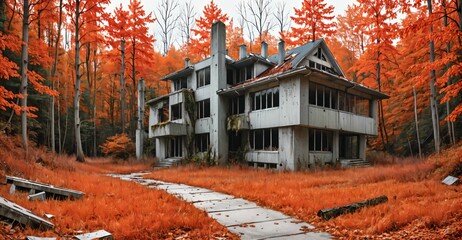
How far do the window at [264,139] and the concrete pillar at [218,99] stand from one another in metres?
2.19

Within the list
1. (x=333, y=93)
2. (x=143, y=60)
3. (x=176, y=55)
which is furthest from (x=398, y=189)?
(x=176, y=55)

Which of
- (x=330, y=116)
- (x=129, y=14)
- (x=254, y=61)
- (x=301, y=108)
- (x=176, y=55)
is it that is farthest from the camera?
(x=176, y=55)

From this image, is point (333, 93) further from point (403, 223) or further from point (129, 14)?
point (129, 14)

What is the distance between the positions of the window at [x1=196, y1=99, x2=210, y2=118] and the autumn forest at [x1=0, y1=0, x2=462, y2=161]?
9031 millimetres

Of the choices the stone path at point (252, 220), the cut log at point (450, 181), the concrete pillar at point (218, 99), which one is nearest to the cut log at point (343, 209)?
the stone path at point (252, 220)

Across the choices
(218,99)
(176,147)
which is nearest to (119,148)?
(176,147)

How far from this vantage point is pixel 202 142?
78.7ft

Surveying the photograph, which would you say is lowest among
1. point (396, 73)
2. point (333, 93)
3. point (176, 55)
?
point (333, 93)

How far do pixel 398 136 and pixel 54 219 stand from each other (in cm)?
2898

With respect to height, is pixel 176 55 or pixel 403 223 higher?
pixel 176 55

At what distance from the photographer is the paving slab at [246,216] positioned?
21.6 ft

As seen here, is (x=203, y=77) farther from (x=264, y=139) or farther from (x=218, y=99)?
(x=264, y=139)

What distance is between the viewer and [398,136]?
27641 mm

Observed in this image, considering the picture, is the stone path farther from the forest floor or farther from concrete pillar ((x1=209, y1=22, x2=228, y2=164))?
concrete pillar ((x1=209, y1=22, x2=228, y2=164))
